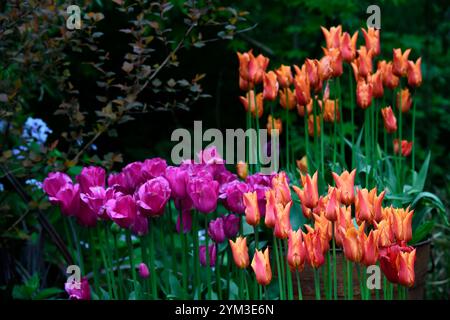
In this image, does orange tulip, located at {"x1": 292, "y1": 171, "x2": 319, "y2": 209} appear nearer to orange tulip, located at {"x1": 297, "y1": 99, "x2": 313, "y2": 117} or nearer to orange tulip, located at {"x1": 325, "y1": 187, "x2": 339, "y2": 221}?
orange tulip, located at {"x1": 325, "y1": 187, "x2": 339, "y2": 221}

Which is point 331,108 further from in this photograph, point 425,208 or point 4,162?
point 4,162

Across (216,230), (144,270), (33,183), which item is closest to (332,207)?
(216,230)

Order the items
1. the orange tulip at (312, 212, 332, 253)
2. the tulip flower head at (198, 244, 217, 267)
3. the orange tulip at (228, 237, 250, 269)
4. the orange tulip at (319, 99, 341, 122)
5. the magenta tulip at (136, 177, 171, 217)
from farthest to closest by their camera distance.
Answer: the orange tulip at (319, 99, 341, 122) < the tulip flower head at (198, 244, 217, 267) < the magenta tulip at (136, 177, 171, 217) < the orange tulip at (228, 237, 250, 269) < the orange tulip at (312, 212, 332, 253)

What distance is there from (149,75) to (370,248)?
187cm

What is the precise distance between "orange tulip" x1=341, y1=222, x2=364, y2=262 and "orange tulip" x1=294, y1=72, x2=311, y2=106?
2.73 ft

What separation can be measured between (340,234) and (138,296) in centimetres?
88

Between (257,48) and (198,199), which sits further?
(257,48)

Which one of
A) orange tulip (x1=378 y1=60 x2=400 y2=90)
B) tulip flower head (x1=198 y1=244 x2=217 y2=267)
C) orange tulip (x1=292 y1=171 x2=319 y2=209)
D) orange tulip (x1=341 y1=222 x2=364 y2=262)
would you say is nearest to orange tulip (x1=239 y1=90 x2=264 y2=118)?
orange tulip (x1=378 y1=60 x2=400 y2=90)

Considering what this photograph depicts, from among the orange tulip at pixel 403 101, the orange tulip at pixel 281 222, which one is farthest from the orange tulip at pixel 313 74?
the orange tulip at pixel 281 222

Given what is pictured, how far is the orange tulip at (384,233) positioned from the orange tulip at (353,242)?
61 mm

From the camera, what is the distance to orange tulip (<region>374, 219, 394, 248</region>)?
193 centimetres
